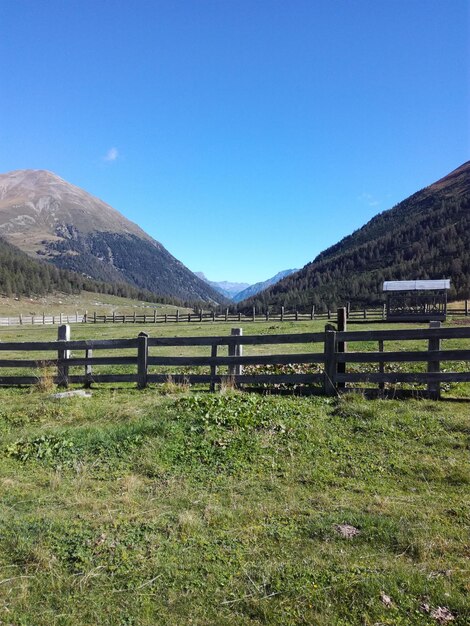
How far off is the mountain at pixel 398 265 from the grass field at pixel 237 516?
102 meters

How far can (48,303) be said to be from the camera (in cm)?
12562

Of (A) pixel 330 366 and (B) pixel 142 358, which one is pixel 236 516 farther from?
(B) pixel 142 358

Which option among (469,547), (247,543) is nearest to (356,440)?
(469,547)

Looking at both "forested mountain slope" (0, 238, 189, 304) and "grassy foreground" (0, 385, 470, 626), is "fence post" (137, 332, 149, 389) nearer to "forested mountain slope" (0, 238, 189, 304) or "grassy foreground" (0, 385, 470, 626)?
"grassy foreground" (0, 385, 470, 626)

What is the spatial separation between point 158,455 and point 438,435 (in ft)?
13.8

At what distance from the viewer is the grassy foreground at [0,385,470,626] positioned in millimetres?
3127

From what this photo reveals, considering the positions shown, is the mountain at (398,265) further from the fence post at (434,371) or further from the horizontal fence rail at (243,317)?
the fence post at (434,371)

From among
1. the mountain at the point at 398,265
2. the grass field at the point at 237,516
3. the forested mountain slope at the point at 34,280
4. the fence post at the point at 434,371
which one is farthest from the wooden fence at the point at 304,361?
the forested mountain slope at the point at 34,280

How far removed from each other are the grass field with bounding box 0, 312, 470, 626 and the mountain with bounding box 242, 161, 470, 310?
101783 mm

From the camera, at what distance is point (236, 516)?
4.34 m

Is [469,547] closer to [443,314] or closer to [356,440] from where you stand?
[356,440]

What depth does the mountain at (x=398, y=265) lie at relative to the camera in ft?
418

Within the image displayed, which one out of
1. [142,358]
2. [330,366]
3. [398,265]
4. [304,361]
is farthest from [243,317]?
[398,265]

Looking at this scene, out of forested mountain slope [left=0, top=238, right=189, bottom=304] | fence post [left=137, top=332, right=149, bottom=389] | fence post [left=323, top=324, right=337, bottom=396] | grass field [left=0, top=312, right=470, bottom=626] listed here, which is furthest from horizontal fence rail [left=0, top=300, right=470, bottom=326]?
forested mountain slope [left=0, top=238, right=189, bottom=304]
